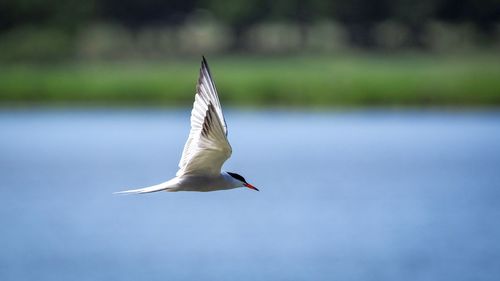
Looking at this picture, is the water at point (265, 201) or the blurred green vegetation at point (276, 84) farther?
the blurred green vegetation at point (276, 84)

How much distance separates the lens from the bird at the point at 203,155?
927cm

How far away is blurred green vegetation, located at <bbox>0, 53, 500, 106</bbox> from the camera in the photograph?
30328 mm

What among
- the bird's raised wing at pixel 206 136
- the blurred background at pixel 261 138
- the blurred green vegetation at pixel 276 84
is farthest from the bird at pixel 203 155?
the blurred green vegetation at pixel 276 84

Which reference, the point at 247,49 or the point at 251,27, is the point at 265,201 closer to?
the point at 247,49

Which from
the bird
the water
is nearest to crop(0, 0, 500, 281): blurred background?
the water

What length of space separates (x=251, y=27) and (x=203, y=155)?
36608mm

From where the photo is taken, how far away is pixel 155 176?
2373 cm

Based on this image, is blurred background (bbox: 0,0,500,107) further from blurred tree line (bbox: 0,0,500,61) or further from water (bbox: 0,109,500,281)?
water (bbox: 0,109,500,281)

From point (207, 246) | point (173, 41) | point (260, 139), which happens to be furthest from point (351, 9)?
point (207, 246)

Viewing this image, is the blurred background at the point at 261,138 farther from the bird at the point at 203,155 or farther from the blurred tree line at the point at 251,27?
the bird at the point at 203,155

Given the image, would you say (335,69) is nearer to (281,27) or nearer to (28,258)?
(281,27)

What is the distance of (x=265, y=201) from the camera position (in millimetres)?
21141

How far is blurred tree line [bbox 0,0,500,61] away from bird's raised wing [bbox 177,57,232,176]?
3272 cm

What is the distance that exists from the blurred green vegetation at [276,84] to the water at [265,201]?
2.04 feet
